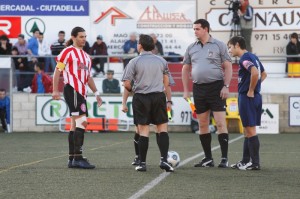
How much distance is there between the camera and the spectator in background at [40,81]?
26.3 metres

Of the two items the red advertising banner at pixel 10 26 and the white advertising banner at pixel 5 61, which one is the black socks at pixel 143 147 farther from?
the red advertising banner at pixel 10 26

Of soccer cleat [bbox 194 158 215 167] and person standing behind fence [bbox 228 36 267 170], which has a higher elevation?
person standing behind fence [bbox 228 36 267 170]

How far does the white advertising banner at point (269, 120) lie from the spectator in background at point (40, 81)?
6.15 m

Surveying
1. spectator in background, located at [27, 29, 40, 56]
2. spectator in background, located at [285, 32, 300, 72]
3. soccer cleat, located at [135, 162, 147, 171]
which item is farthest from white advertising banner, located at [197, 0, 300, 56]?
soccer cleat, located at [135, 162, 147, 171]

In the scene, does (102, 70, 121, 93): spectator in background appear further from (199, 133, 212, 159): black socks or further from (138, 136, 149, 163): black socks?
(138, 136, 149, 163): black socks

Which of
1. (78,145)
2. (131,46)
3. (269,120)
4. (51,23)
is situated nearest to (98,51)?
(131,46)

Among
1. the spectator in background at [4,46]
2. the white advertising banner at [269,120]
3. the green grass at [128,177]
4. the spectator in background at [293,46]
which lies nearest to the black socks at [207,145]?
the green grass at [128,177]

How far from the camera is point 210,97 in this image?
13102mm

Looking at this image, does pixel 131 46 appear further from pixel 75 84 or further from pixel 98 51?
pixel 75 84

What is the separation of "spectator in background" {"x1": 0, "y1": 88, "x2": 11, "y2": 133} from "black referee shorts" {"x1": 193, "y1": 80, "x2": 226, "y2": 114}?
13845 millimetres

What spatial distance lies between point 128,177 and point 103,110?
1506 centimetres

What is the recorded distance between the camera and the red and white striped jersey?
12.9 m

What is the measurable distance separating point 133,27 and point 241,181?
19230 millimetres

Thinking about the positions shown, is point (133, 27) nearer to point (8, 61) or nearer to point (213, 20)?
point (213, 20)
